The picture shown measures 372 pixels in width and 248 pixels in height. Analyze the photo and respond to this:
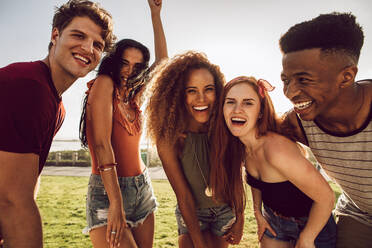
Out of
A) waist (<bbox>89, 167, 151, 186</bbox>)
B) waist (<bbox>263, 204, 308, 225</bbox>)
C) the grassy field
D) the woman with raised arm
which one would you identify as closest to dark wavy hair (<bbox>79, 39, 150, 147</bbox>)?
the woman with raised arm

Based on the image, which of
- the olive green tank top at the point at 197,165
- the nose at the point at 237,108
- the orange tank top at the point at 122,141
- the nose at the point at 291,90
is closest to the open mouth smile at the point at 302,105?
the nose at the point at 291,90

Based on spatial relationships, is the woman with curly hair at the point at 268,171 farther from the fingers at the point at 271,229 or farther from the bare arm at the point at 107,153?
the bare arm at the point at 107,153

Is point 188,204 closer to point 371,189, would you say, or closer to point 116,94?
point 116,94

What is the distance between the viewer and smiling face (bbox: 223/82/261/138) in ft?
8.98

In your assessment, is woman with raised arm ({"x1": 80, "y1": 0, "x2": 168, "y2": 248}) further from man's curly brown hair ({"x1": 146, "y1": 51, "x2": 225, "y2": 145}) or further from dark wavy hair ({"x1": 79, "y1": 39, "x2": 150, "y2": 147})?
man's curly brown hair ({"x1": 146, "y1": 51, "x2": 225, "y2": 145})

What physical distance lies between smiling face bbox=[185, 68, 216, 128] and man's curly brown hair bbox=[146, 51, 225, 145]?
0.08m

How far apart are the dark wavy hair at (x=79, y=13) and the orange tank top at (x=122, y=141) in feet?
2.16

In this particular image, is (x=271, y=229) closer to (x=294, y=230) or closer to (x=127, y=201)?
(x=294, y=230)

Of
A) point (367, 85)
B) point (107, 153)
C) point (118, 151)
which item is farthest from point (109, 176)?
point (367, 85)

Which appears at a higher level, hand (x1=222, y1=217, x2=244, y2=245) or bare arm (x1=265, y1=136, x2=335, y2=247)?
bare arm (x1=265, y1=136, x2=335, y2=247)

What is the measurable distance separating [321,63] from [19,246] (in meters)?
2.85

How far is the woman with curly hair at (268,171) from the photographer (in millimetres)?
2273

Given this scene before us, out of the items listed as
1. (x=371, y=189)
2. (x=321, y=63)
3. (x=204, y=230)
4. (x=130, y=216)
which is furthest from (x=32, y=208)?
(x=371, y=189)

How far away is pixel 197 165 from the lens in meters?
3.11
